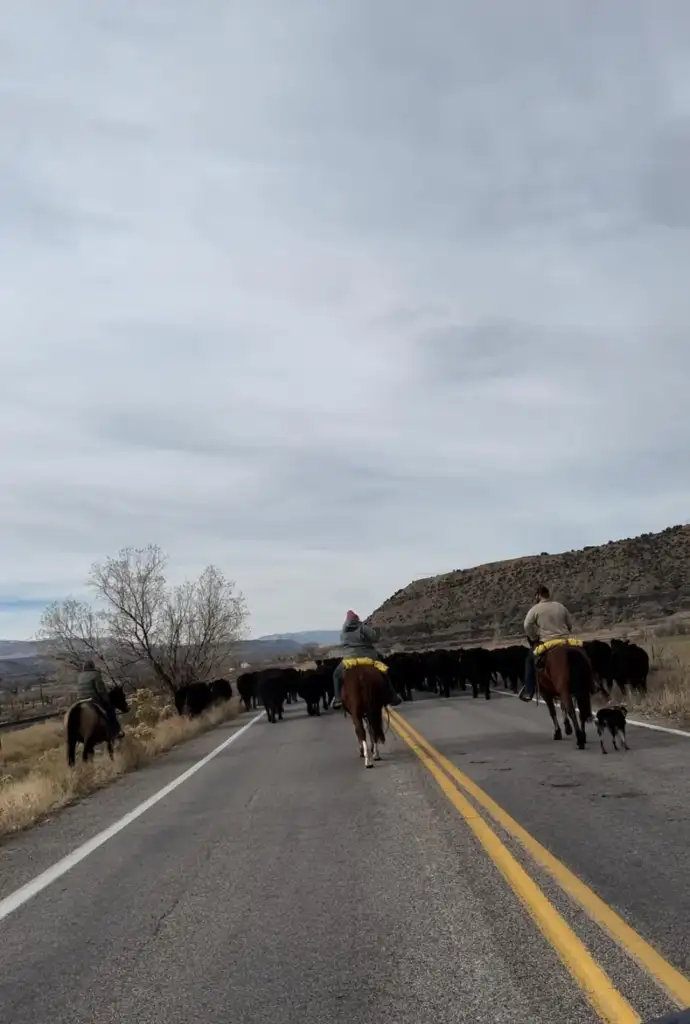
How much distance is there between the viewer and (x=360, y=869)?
6785 millimetres

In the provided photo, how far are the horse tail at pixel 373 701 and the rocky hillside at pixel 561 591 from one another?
52.2m

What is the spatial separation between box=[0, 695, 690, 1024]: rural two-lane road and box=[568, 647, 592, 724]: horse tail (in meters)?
1.37

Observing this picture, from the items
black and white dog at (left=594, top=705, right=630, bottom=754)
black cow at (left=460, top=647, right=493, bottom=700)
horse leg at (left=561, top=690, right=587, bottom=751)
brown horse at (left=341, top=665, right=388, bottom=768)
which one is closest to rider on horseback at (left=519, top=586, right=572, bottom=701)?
horse leg at (left=561, top=690, right=587, bottom=751)

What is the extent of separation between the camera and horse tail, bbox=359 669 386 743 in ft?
41.6

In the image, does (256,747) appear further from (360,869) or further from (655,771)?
(360,869)

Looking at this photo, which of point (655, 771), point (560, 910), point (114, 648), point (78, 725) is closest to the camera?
point (560, 910)

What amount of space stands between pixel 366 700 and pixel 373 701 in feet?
0.35

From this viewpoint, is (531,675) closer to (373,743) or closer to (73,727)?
(373,743)

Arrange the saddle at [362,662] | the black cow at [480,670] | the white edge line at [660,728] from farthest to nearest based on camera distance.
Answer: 1. the black cow at [480,670]
2. the white edge line at [660,728]
3. the saddle at [362,662]

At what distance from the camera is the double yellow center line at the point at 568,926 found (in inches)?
158

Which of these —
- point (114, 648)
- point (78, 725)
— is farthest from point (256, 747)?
point (114, 648)

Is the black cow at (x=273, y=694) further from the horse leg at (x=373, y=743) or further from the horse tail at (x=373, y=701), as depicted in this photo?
the horse tail at (x=373, y=701)

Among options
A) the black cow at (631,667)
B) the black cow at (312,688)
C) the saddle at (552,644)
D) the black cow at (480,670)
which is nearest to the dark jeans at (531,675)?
the saddle at (552,644)

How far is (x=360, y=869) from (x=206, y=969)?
212 centimetres
